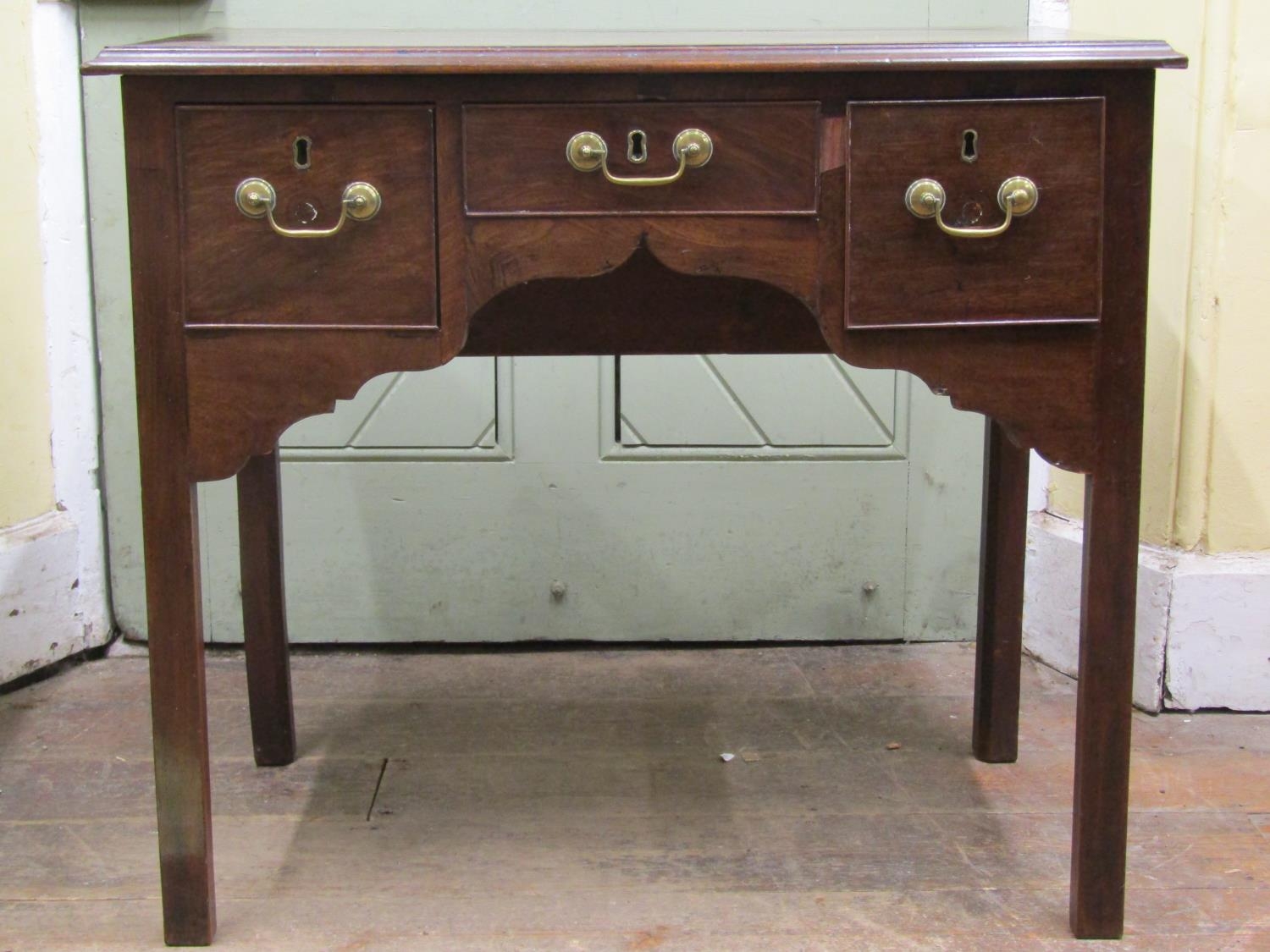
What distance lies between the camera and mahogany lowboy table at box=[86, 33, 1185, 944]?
53.6 inches

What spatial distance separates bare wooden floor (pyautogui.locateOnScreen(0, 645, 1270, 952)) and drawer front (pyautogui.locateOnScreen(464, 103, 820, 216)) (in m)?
0.78

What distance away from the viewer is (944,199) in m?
1.37

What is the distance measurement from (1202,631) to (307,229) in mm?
1532

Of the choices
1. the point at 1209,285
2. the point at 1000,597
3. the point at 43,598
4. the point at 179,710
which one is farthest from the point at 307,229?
the point at 1209,285

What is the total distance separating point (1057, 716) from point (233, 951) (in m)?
1.30

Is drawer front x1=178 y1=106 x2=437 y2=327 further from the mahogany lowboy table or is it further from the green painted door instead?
the green painted door

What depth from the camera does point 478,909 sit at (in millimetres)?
1574

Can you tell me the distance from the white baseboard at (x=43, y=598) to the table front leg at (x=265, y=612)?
22.7 inches

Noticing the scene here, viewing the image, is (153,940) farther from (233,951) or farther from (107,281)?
(107,281)

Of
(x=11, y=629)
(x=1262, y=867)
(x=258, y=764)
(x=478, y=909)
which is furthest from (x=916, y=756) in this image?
(x=11, y=629)

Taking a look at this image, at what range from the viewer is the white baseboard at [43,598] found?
90.0 inches

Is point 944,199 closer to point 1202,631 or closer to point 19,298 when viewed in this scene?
point 1202,631

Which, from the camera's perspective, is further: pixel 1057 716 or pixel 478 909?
pixel 1057 716

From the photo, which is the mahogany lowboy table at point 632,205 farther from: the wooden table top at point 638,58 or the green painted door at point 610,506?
the green painted door at point 610,506
